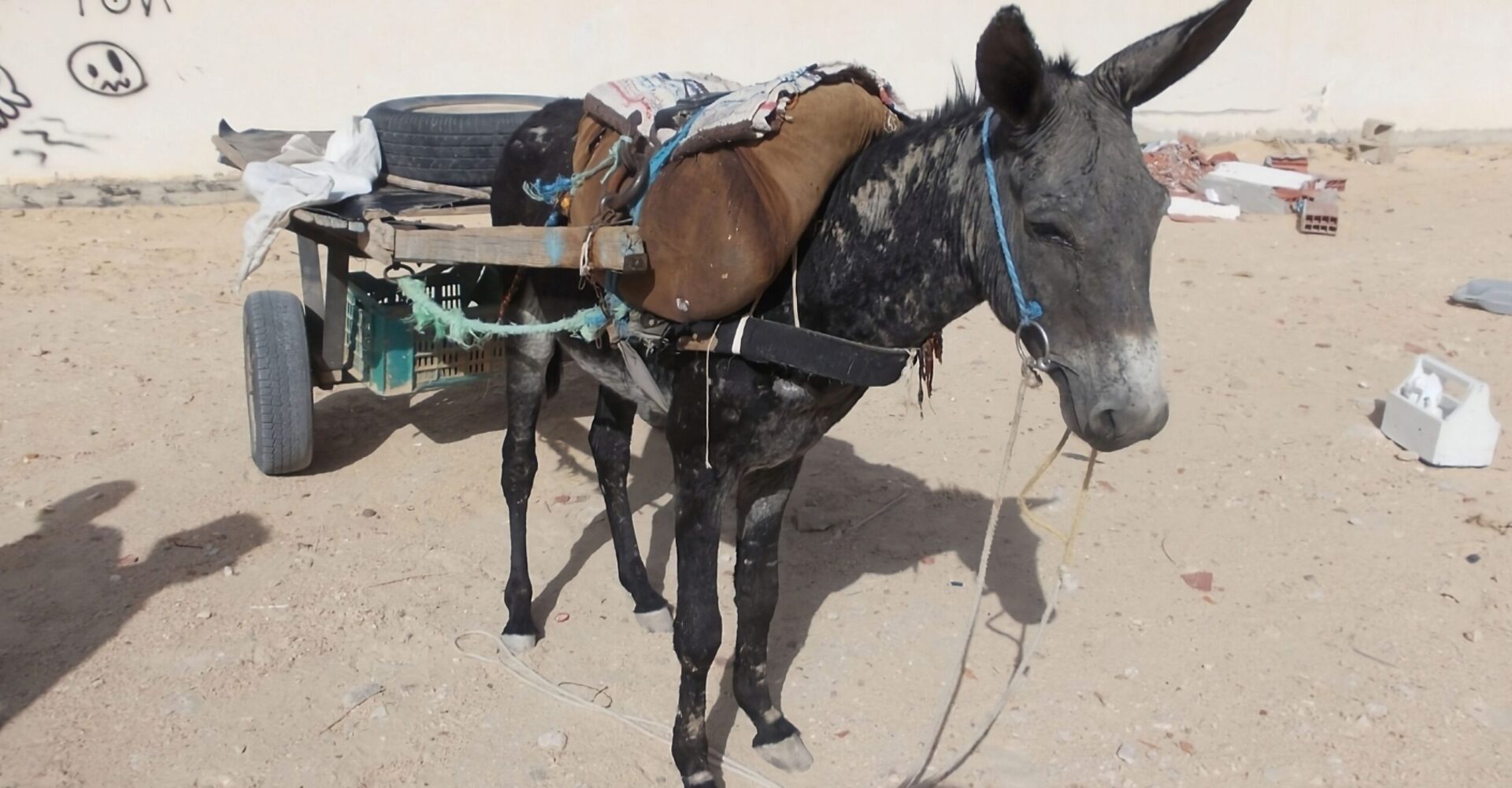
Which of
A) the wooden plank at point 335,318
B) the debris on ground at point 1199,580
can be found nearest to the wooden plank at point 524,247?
the wooden plank at point 335,318

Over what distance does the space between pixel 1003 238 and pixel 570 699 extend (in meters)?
2.24

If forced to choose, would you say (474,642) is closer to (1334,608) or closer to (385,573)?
(385,573)

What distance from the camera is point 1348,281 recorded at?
7926mm

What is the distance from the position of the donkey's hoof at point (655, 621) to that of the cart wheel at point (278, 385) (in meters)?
1.93

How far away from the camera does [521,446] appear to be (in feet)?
13.2

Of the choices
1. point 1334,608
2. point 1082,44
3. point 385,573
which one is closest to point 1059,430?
point 1334,608

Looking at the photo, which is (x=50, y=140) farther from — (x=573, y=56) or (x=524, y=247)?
(x=524, y=247)

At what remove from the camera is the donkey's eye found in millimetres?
2123

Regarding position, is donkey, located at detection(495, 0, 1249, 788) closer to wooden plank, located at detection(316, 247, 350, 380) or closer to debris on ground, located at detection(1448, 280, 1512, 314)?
wooden plank, located at detection(316, 247, 350, 380)

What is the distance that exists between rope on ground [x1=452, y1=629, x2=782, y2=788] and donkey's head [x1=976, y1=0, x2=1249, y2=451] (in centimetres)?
171

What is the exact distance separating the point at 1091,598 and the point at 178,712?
10.7 feet

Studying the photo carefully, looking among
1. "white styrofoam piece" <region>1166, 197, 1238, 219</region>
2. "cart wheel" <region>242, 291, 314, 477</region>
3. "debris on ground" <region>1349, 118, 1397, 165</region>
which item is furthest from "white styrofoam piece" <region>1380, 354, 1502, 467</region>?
"debris on ground" <region>1349, 118, 1397, 165</region>

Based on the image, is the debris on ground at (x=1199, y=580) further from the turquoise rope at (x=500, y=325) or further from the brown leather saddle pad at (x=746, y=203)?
the turquoise rope at (x=500, y=325)

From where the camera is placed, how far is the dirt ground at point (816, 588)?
3.30 meters
